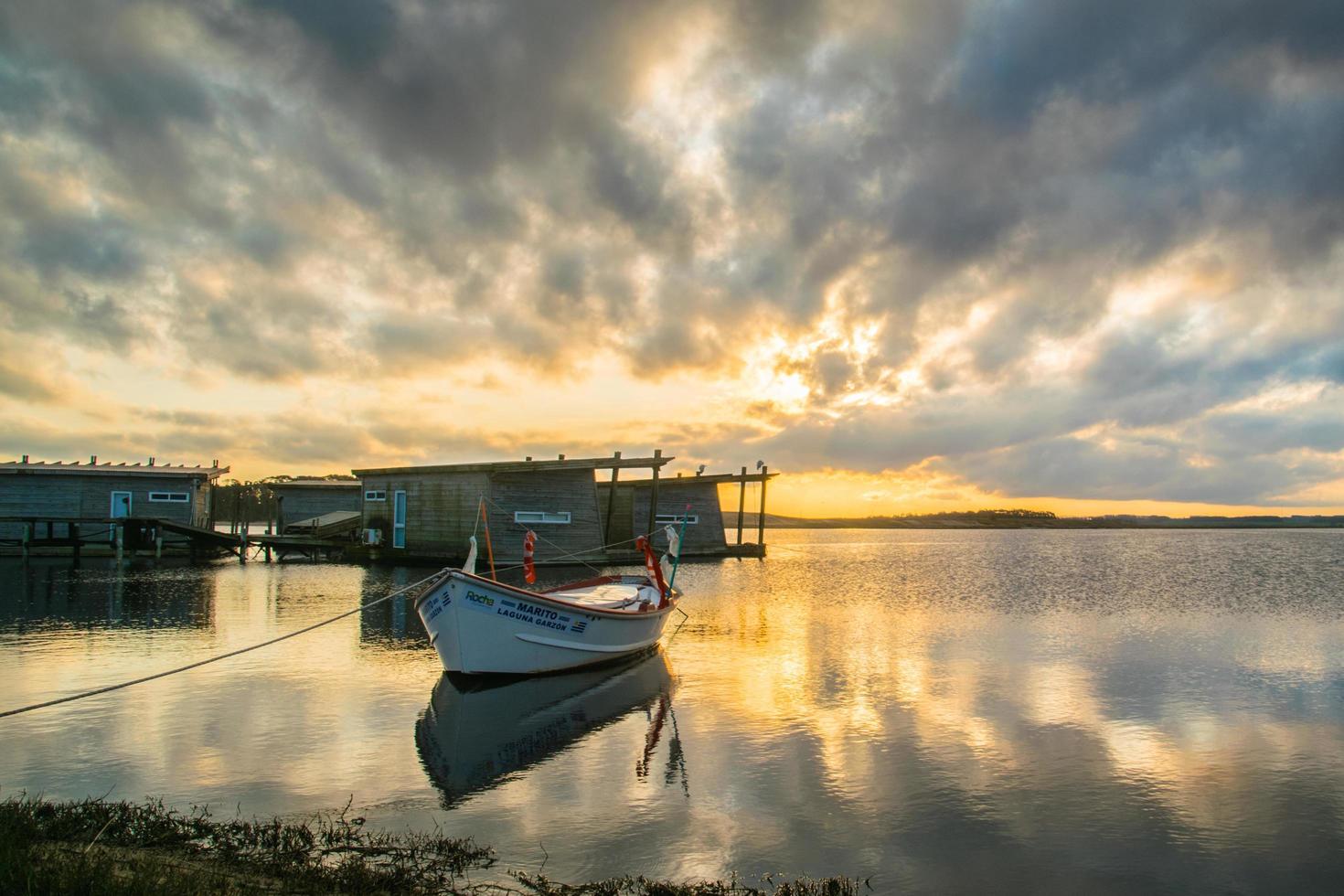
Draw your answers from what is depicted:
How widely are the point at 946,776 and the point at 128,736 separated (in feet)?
32.5

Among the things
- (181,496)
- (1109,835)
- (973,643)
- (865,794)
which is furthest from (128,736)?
(181,496)

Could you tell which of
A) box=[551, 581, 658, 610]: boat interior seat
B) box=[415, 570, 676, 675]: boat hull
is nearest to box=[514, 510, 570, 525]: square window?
box=[551, 581, 658, 610]: boat interior seat

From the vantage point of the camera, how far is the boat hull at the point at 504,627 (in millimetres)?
14219

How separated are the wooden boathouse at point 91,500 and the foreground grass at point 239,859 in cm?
3764

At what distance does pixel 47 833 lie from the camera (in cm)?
667

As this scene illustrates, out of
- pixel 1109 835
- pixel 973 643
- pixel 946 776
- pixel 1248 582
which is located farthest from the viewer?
Answer: pixel 1248 582

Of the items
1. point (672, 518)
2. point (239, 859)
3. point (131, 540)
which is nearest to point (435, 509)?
point (672, 518)

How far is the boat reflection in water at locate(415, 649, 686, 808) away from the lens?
9703 millimetres

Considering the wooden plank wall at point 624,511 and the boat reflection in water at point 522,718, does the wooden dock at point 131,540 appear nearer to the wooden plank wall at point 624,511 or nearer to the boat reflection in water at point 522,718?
the wooden plank wall at point 624,511

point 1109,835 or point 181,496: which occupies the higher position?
point 181,496

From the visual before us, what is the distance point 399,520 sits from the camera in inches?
1620

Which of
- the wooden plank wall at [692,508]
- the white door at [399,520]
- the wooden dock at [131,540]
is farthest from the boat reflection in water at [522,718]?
the wooden plank wall at [692,508]

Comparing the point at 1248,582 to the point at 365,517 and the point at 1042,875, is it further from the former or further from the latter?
the point at 365,517

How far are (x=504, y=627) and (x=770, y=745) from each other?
18.6 feet
